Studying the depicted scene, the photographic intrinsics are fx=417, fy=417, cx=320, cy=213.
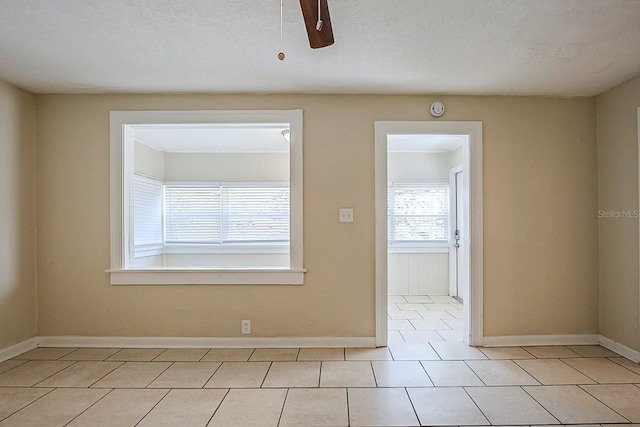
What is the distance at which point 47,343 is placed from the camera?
12.3ft

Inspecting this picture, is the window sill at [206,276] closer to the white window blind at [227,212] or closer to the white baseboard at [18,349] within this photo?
the white baseboard at [18,349]

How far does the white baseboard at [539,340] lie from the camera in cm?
376

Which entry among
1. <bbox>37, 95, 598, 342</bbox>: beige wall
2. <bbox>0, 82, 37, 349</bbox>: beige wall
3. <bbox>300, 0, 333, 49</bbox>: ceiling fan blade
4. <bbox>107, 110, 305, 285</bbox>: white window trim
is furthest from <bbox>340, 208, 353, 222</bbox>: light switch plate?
<bbox>0, 82, 37, 349</bbox>: beige wall

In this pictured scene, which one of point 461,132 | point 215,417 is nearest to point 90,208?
point 215,417

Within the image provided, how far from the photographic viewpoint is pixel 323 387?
113 inches

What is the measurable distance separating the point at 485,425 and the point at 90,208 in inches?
139

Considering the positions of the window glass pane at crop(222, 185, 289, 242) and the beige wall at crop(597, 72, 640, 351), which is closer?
the beige wall at crop(597, 72, 640, 351)

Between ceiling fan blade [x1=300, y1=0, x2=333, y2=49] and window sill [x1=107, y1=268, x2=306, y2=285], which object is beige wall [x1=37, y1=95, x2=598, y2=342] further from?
ceiling fan blade [x1=300, y1=0, x2=333, y2=49]

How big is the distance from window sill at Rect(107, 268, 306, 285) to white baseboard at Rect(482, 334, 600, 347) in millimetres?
1837

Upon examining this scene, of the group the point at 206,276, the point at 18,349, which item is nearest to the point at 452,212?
the point at 206,276

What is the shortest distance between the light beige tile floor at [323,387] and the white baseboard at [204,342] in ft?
0.29

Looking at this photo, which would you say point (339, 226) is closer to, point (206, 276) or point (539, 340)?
point (206, 276)

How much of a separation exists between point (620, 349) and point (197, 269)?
3694mm

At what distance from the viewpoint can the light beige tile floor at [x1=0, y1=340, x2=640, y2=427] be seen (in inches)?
96.0
